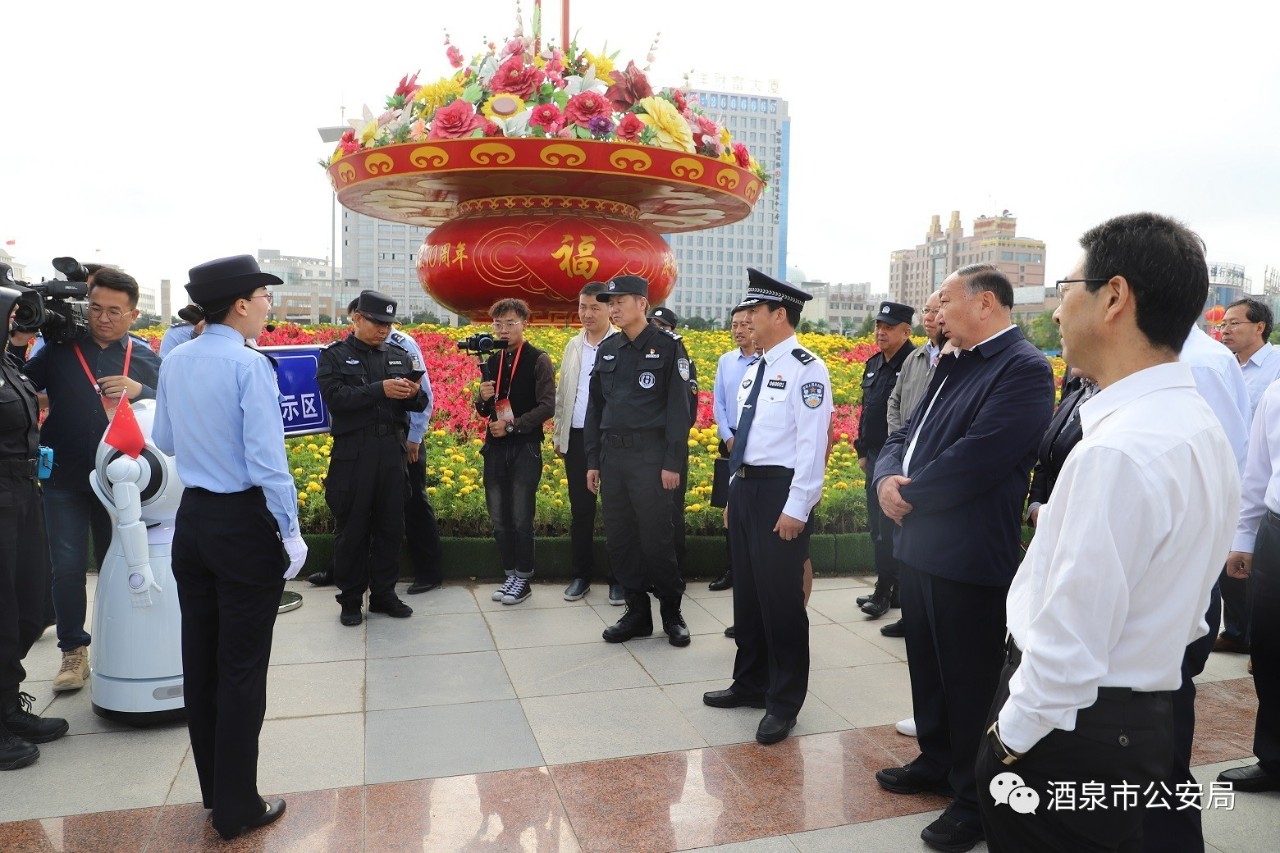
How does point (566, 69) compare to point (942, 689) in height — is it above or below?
above

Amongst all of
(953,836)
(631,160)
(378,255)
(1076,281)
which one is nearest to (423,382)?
(631,160)

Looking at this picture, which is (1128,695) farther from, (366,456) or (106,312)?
(366,456)

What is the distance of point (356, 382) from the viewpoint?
4715mm

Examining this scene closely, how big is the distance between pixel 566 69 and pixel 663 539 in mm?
4733

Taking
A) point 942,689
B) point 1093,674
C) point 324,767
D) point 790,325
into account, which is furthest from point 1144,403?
point 324,767

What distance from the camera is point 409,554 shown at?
18.2 feet

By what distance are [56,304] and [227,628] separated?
1.81 m

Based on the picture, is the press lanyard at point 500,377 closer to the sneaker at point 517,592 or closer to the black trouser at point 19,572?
the sneaker at point 517,592

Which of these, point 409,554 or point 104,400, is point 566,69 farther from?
point 104,400

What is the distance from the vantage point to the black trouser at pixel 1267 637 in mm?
2863

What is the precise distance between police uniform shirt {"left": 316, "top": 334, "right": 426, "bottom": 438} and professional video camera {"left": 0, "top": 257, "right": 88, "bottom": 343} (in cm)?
123


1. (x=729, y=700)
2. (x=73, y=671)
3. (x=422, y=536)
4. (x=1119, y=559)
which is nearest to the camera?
(x=1119, y=559)

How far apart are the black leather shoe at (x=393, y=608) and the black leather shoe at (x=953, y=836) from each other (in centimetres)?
309

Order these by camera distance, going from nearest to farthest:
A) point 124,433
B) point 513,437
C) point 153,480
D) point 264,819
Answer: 1. point 264,819
2. point 124,433
3. point 153,480
4. point 513,437
